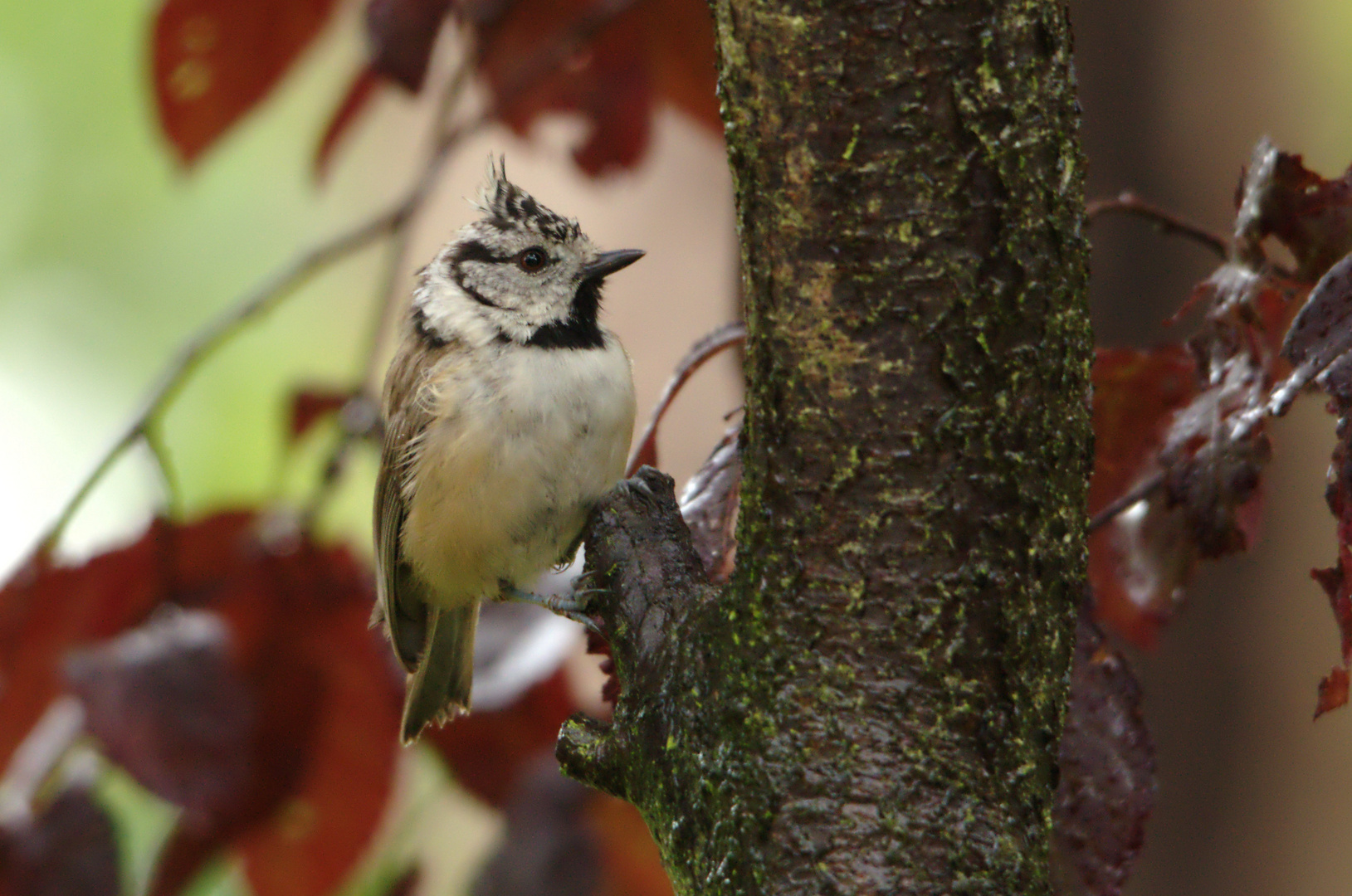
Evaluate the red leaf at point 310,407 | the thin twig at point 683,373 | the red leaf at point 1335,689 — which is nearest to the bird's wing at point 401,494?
the red leaf at point 310,407

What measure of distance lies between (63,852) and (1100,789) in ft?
5.26

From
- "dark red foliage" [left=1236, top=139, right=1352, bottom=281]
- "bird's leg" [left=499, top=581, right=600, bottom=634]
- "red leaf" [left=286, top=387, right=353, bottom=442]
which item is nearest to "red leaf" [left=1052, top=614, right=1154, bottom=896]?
"dark red foliage" [left=1236, top=139, right=1352, bottom=281]

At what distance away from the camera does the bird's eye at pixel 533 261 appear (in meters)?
3.23

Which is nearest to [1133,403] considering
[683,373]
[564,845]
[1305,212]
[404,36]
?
[1305,212]

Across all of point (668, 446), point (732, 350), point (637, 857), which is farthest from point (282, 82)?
point (668, 446)

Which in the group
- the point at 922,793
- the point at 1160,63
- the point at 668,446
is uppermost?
the point at 1160,63

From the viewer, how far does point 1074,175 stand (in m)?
1.41

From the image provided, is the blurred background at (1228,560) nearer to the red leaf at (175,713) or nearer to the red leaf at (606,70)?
the red leaf at (606,70)

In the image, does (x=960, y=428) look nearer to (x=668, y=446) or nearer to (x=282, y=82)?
(x=282, y=82)

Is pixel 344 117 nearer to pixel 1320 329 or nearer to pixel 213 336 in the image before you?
pixel 213 336

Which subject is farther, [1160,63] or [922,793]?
[1160,63]

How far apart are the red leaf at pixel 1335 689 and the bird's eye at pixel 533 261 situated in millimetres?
2155

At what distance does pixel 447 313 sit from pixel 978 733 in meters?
2.04

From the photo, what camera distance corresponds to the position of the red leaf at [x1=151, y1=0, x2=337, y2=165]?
8.34 ft
